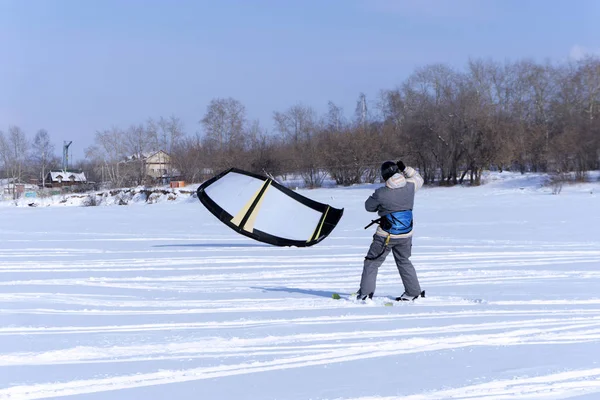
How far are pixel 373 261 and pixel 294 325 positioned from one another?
53.5 inches

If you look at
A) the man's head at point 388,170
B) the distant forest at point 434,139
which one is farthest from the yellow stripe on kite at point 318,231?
the distant forest at point 434,139

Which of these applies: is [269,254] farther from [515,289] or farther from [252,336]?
[252,336]

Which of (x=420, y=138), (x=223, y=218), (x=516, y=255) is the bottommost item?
(x=516, y=255)

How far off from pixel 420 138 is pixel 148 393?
37.9 m

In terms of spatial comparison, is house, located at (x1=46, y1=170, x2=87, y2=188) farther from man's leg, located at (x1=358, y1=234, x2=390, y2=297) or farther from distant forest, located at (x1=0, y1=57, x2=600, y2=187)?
man's leg, located at (x1=358, y1=234, x2=390, y2=297)

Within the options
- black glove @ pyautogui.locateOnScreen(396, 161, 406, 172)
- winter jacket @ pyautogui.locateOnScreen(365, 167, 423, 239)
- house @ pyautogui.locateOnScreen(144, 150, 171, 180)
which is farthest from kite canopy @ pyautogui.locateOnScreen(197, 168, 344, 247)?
house @ pyautogui.locateOnScreen(144, 150, 171, 180)

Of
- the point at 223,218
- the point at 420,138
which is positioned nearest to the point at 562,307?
the point at 223,218

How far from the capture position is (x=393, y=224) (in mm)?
6562

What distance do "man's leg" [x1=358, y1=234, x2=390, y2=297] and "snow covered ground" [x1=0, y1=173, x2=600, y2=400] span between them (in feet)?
0.78

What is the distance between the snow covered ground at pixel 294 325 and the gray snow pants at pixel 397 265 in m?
0.21

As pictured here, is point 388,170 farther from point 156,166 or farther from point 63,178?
point 63,178

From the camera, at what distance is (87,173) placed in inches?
3167

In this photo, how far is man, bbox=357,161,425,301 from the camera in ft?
21.4

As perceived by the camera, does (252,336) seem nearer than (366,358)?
No
